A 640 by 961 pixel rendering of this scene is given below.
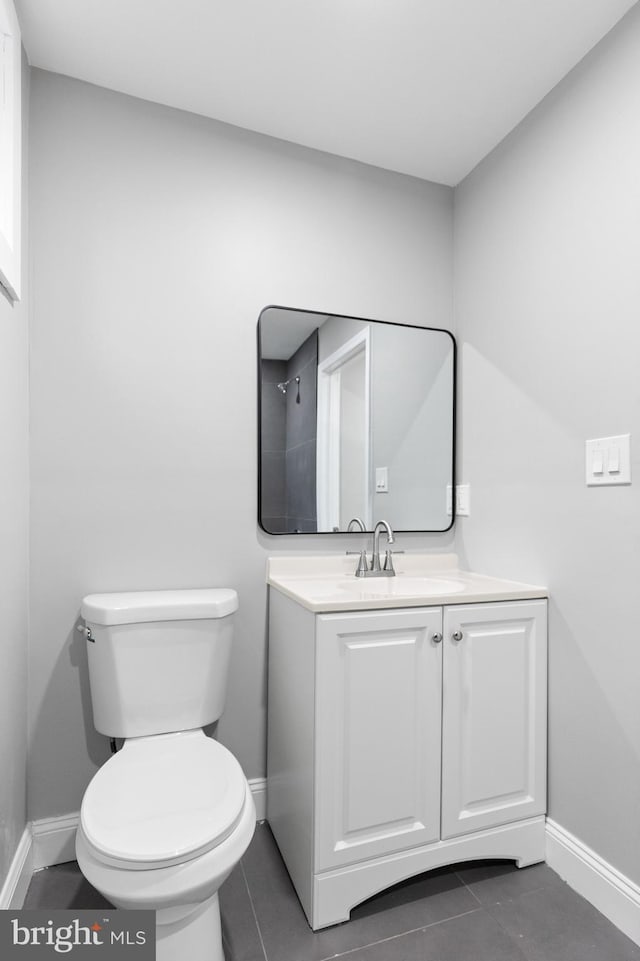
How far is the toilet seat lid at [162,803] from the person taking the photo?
3.40 feet

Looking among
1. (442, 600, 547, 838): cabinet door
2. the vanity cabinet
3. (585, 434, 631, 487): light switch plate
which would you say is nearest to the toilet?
the vanity cabinet

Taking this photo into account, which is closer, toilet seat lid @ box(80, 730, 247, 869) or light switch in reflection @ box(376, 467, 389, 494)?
toilet seat lid @ box(80, 730, 247, 869)

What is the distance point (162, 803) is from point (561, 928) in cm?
110

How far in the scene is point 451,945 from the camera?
4.32ft

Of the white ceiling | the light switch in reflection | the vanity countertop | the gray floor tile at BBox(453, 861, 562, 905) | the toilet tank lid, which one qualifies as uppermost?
the white ceiling

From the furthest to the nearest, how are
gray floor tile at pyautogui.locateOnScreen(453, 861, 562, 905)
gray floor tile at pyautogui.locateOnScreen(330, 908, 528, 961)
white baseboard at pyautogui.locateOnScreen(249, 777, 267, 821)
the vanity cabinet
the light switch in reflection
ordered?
the light switch in reflection
white baseboard at pyautogui.locateOnScreen(249, 777, 267, 821)
gray floor tile at pyautogui.locateOnScreen(453, 861, 562, 905)
the vanity cabinet
gray floor tile at pyautogui.locateOnScreen(330, 908, 528, 961)

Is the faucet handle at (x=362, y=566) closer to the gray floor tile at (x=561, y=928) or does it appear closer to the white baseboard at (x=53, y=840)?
the gray floor tile at (x=561, y=928)


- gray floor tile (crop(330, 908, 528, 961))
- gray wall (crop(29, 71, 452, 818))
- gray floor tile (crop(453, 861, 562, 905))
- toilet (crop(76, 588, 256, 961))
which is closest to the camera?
toilet (crop(76, 588, 256, 961))

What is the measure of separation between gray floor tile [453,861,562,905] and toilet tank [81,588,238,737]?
90cm

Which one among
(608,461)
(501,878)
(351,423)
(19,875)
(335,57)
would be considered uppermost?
(335,57)

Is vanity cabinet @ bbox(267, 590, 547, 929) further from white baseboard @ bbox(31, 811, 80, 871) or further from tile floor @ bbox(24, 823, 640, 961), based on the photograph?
white baseboard @ bbox(31, 811, 80, 871)

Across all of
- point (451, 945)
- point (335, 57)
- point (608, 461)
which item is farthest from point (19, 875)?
point (335, 57)

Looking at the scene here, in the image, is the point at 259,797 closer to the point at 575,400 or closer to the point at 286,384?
the point at 286,384

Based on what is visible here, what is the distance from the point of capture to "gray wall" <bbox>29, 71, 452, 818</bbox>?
163 cm
